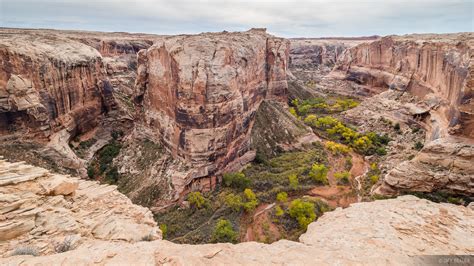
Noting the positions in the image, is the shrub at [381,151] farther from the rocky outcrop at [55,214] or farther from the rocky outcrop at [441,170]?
the rocky outcrop at [55,214]

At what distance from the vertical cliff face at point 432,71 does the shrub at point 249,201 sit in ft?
69.3

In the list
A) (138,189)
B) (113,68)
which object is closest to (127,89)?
(113,68)

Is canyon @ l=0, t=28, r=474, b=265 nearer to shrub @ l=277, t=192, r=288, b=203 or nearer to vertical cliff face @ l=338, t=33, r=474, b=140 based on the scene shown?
vertical cliff face @ l=338, t=33, r=474, b=140

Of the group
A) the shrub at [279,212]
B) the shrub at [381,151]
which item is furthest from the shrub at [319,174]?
the shrub at [381,151]

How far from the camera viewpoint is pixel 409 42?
5622 cm

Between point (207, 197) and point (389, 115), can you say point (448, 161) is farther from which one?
point (389, 115)

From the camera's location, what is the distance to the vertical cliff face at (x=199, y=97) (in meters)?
30.2

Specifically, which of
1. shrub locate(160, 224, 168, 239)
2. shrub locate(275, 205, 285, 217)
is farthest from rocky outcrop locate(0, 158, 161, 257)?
shrub locate(275, 205, 285, 217)

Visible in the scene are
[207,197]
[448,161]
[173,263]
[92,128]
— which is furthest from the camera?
[92,128]

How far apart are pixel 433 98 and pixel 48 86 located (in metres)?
54.4

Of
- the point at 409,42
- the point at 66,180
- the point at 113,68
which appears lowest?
the point at 66,180

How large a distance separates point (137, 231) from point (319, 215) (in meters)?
19.8

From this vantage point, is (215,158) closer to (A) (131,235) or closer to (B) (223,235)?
(B) (223,235)

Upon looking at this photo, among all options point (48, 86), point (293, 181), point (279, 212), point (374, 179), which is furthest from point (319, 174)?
point (48, 86)
